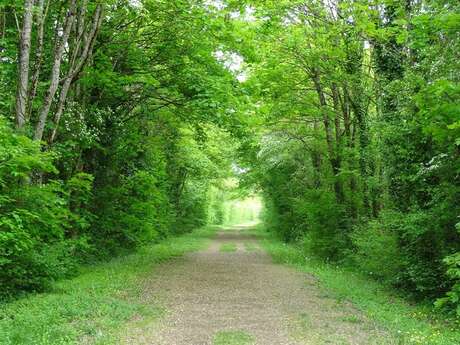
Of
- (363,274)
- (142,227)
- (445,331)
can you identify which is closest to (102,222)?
(142,227)

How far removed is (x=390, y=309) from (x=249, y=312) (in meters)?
2.96

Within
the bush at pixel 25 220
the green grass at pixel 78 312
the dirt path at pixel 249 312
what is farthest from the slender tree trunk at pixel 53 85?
the dirt path at pixel 249 312

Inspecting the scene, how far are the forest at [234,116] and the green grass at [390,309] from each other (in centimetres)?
38

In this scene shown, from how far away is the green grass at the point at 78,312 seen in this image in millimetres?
6812

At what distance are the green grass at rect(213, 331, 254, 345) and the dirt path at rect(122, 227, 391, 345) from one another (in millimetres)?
15

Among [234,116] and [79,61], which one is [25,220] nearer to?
[79,61]

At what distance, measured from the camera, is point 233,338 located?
721 cm

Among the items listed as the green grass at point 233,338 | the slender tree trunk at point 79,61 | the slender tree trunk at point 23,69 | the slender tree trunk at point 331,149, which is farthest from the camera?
the slender tree trunk at point 331,149

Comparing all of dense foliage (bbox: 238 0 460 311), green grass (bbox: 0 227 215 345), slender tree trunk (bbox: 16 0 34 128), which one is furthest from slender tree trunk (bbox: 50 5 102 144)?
dense foliage (bbox: 238 0 460 311)

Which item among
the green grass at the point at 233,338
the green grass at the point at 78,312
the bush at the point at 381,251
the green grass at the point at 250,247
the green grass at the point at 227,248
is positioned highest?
the bush at the point at 381,251

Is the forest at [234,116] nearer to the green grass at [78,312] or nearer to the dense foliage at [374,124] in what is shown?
the dense foliage at [374,124]

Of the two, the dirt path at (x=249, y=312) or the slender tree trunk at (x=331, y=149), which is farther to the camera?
the slender tree trunk at (x=331, y=149)

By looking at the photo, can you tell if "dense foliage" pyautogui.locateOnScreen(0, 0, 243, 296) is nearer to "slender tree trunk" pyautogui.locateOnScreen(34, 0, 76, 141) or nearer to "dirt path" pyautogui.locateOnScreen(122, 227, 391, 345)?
"slender tree trunk" pyautogui.locateOnScreen(34, 0, 76, 141)

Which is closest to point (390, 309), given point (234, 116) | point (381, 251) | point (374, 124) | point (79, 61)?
point (381, 251)
